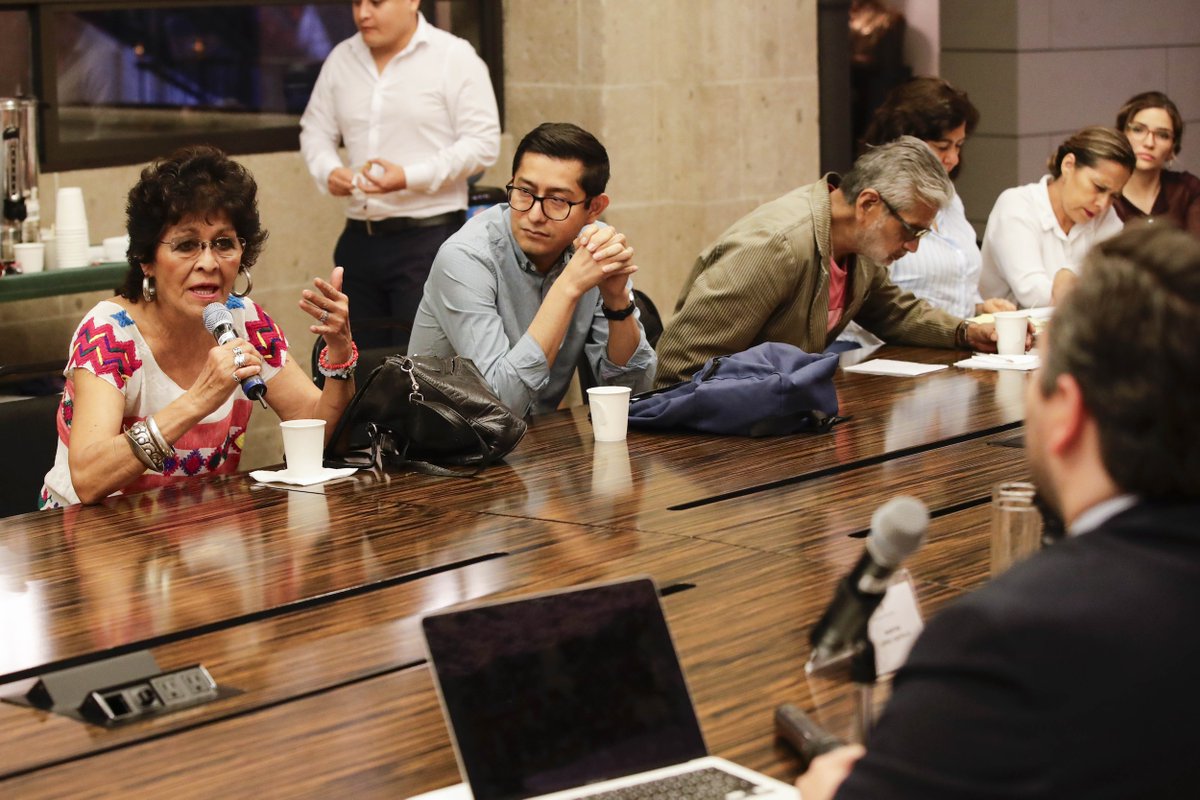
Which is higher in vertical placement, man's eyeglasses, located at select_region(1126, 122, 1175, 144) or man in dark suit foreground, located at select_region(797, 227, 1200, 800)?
man's eyeglasses, located at select_region(1126, 122, 1175, 144)

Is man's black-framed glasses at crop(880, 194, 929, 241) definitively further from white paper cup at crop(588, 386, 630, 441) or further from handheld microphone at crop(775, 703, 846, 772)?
handheld microphone at crop(775, 703, 846, 772)

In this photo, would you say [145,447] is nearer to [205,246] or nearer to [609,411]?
[205,246]

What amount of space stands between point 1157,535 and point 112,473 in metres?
2.09

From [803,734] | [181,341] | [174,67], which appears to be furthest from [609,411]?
[174,67]

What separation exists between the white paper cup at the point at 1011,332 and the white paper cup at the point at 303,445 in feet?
5.99

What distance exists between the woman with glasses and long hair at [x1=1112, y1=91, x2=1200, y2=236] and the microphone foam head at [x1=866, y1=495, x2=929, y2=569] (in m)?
4.81

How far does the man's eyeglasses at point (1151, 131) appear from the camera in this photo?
19.1ft

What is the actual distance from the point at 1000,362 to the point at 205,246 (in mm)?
1915

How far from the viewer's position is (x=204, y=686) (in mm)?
1872

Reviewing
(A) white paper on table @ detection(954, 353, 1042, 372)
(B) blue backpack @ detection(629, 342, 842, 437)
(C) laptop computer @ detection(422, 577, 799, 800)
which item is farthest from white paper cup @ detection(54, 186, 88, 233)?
(C) laptop computer @ detection(422, 577, 799, 800)

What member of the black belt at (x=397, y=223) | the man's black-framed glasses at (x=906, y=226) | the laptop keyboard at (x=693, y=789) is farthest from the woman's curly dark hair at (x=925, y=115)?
the laptop keyboard at (x=693, y=789)

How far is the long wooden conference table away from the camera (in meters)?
1.68

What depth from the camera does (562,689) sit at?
1.54m

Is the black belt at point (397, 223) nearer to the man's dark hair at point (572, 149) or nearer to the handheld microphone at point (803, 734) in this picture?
the man's dark hair at point (572, 149)
